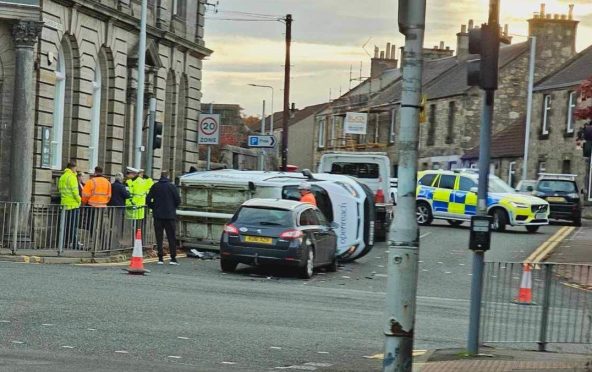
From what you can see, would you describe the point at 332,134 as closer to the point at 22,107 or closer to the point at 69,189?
the point at 22,107

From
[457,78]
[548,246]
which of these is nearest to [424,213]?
[548,246]

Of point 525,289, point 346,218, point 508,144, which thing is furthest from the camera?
point 508,144

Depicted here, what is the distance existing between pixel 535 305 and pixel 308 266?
402 inches

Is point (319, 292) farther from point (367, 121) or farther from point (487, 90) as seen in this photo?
point (367, 121)

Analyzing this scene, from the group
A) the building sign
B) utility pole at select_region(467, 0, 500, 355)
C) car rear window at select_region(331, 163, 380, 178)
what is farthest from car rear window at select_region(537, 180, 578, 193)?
utility pole at select_region(467, 0, 500, 355)

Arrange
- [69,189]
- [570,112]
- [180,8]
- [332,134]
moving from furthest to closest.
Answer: [332,134] → [570,112] → [180,8] → [69,189]

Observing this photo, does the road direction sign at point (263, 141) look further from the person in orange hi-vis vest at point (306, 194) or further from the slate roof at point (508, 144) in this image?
the slate roof at point (508, 144)

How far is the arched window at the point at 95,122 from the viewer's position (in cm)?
3616

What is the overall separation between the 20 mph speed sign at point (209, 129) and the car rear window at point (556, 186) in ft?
49.6

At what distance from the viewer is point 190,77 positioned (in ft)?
147

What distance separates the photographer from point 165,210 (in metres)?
25.3

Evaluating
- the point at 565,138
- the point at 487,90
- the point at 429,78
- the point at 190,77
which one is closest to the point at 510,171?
the point at 565,138

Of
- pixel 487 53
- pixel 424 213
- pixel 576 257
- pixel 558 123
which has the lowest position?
pixel 576 257

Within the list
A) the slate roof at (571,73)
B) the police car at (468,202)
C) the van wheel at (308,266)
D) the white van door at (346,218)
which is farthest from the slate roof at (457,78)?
the van wheel at (308,266)
